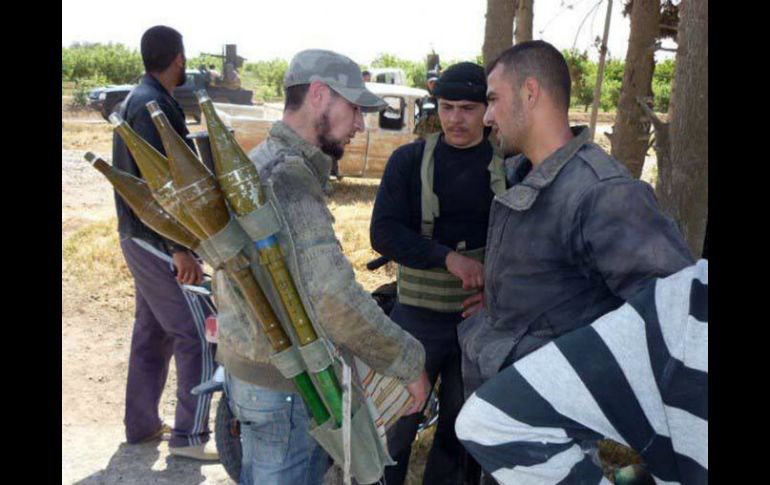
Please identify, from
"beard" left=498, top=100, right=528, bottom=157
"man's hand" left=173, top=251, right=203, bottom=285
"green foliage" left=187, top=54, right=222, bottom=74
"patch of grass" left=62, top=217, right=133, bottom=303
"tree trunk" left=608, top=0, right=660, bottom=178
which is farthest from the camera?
"green foliage" left=187, top=54, right=222, bottom=74

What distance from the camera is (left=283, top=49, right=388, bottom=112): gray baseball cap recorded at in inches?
90.8

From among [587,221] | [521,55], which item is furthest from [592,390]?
[521,55]

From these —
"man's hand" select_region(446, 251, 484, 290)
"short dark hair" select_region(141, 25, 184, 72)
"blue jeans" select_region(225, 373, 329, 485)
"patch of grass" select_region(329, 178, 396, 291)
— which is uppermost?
"short dark hair" select_region(141, 25, 184, 72)

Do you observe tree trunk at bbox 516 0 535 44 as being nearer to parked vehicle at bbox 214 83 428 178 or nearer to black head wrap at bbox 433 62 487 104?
black head wrap at bbox 433 62 487 104

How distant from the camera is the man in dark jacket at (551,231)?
2029 millimetres

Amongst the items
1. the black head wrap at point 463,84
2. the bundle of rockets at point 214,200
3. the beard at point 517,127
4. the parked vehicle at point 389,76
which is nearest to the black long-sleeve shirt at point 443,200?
the black head wrap at point 463,84

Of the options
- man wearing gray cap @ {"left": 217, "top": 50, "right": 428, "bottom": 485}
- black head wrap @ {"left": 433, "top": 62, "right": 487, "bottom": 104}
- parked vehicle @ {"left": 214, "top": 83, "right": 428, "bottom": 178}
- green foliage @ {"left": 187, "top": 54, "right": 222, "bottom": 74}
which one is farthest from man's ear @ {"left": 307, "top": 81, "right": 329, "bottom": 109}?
green foliage @ {"left": 187, "top": 54, "right": 222, "bottom": 74}

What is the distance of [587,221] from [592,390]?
0.84 m

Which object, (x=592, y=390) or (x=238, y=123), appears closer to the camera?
(x=592, y=390)

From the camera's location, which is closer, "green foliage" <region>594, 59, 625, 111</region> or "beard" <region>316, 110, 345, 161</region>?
"beard" <region>316, 110, 345, 161</region>

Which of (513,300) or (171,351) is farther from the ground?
(513,300)

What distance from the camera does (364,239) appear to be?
883 centimetres

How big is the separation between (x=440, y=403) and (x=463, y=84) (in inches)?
56.4
